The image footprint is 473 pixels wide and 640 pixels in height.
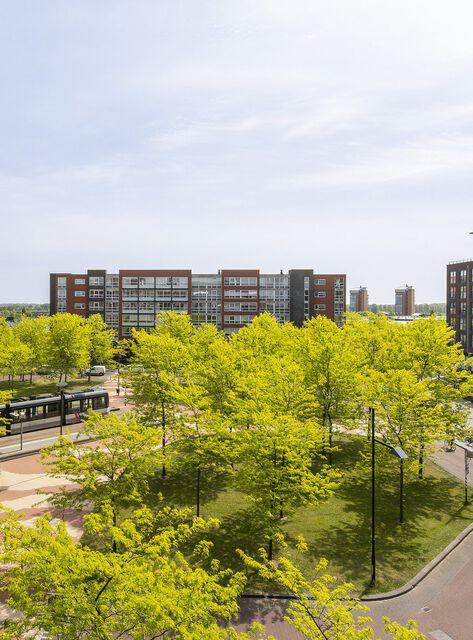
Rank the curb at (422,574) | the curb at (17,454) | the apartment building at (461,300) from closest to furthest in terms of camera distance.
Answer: the curb at (422,574) → the curb at (17,454) → the apartment building at (461,300)

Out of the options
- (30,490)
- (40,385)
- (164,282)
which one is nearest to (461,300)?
(164,282)

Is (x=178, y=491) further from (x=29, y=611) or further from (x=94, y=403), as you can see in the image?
(x=94, y=403)

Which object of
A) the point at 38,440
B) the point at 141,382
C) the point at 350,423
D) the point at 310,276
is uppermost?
the point at 310,276

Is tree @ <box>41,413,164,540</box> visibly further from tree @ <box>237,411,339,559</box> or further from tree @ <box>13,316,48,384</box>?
tree @ <box>13,316,48,384</box>

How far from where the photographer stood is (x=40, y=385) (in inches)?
2810

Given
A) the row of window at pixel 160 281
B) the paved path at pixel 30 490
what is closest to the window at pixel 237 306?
the row of window at pixel 160 281

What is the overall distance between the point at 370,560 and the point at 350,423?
12.9 m

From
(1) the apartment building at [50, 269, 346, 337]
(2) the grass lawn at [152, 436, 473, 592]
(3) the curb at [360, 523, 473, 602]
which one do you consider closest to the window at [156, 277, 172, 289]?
(1) the apartment building at [50, 269, 346, 337]

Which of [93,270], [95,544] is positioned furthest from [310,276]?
[95,544]

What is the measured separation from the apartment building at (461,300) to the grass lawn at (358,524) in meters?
75.0

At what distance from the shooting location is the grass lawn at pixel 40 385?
6606 centimetres

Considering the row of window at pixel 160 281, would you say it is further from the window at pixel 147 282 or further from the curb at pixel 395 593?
the curb at pixel 395 593

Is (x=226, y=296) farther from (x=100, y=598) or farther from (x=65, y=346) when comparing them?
(x=100, y=598)

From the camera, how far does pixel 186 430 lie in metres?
27.3
